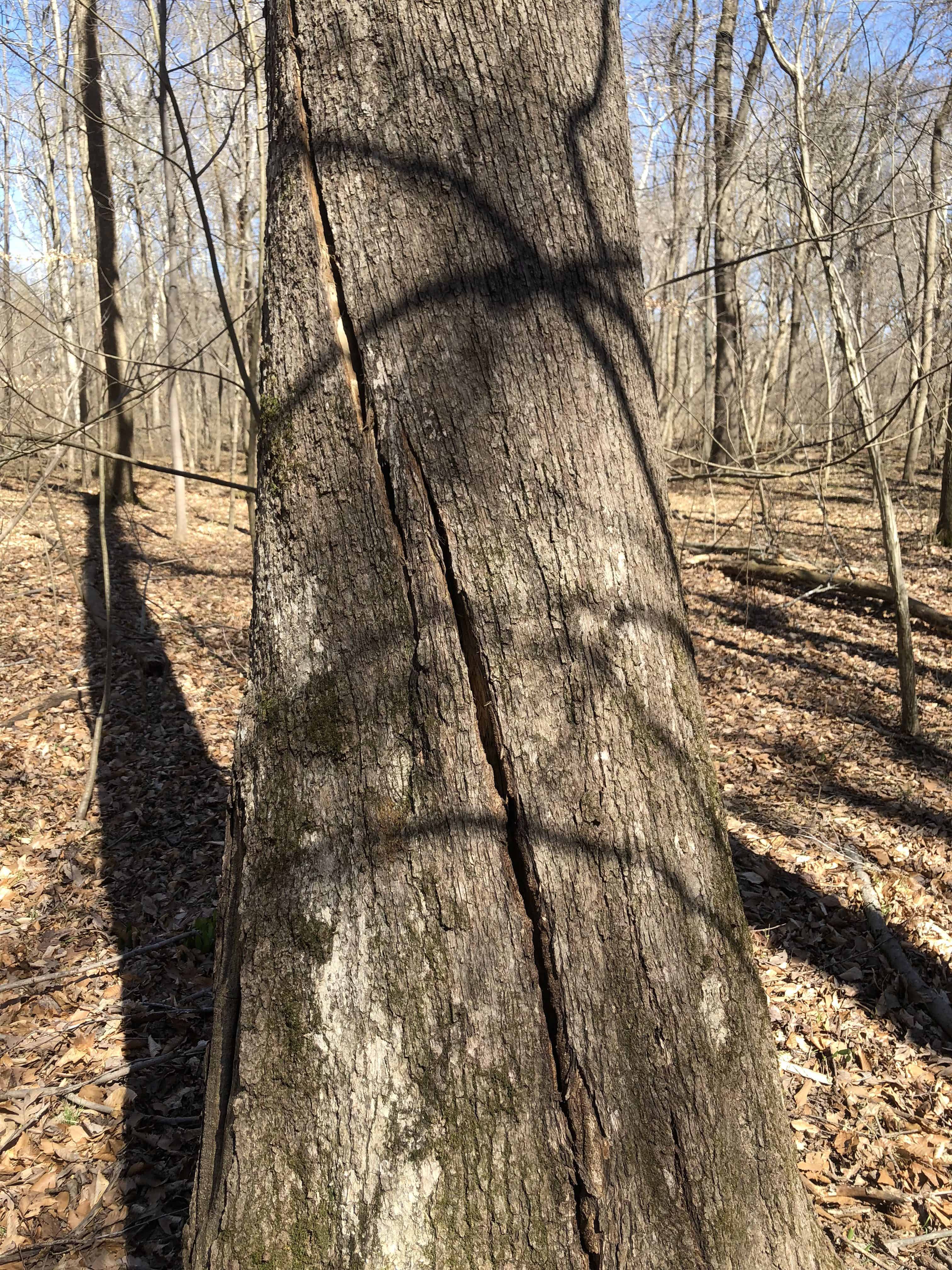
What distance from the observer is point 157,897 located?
3.97m

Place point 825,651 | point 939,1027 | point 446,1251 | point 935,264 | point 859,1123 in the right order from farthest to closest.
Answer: point 935,264 → point 825,651 → point 939,1027 → point 859,1123 → point 446,1251

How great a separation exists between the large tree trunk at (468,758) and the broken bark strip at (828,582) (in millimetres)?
5712

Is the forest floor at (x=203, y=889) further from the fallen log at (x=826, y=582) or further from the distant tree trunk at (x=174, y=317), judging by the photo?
the distant tree trunk at (x=174, y=317)

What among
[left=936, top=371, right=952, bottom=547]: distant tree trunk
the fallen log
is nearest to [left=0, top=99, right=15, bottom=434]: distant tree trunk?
the fallen log

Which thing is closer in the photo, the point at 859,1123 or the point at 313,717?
the point at 313,717

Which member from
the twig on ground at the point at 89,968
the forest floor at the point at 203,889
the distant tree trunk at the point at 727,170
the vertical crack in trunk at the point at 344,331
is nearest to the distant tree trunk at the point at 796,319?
the distant tree trunk at the point at 727,170

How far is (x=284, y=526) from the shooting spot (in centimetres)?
160

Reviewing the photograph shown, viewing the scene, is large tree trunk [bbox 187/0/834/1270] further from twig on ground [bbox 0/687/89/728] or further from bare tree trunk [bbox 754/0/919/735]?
twig on ground [bbox 0/687/89/728]

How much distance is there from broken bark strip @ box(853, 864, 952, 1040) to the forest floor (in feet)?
0.15

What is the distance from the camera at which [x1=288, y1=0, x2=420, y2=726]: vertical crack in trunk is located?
1487 millimetres

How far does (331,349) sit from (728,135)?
333 inches

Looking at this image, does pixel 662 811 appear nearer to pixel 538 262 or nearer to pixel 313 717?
pixel 313 717

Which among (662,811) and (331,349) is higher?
(331,349)

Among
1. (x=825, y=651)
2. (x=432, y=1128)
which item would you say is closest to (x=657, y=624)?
(x=432, y=1128)
